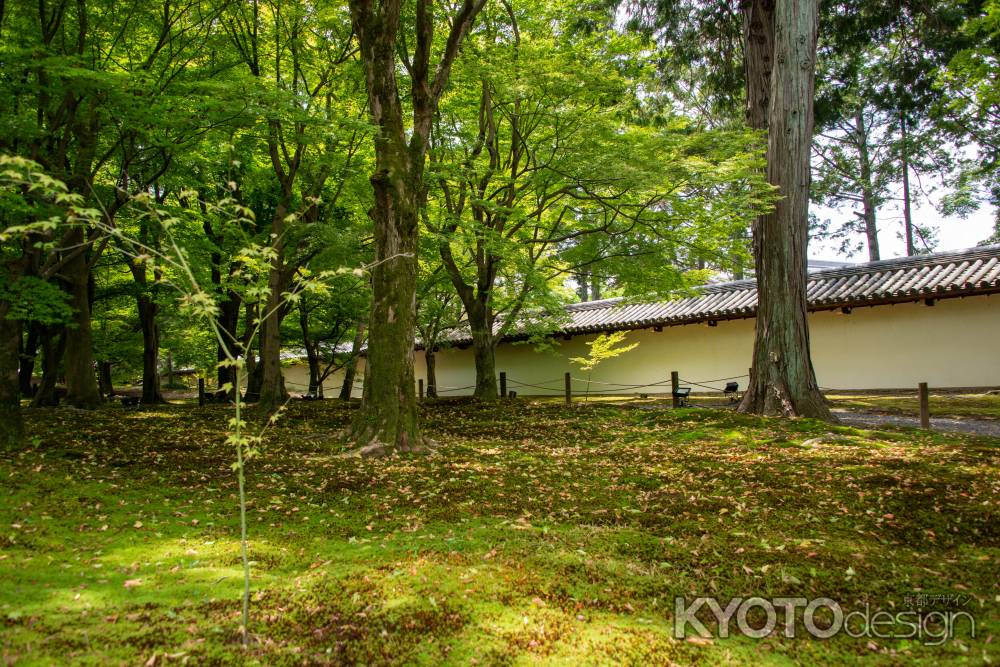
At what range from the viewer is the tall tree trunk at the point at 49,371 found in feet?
42.2

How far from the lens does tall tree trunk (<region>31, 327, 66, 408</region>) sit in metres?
12.9

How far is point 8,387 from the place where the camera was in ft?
21.2

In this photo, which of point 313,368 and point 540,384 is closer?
point 313,368

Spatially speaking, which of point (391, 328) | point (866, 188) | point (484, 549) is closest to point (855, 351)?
point (866, 188)

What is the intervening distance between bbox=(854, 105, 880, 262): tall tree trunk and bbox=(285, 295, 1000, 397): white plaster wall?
8926 mm

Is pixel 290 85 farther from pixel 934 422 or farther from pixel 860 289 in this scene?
pixel 860 289

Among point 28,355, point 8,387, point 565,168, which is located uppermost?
point 565,168

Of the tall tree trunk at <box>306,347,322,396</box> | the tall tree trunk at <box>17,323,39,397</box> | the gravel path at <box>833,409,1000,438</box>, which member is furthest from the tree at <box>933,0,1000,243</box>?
the tall tree trunk at <box>17,323,39,397</box>

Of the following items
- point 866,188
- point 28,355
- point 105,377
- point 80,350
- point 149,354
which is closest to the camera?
point 80,350

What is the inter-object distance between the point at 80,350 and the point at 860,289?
16602 mm

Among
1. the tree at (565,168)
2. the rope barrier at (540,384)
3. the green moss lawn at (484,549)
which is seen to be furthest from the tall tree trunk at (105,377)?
the green moss lawn at (484,549)

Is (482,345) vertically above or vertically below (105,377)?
above

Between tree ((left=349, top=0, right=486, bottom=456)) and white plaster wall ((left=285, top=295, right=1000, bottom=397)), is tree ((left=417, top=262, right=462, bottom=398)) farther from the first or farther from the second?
tree ((left=349, top=0, right=486, bottom=456))

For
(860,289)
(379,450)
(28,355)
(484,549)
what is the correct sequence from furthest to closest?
(28,355), (860,289), (379,450), (484,549)
